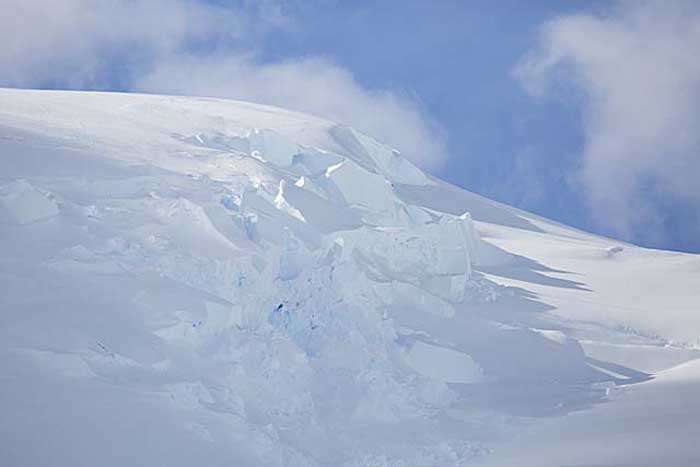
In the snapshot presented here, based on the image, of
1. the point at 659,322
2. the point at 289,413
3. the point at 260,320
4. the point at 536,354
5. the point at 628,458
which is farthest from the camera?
the point at 659,322

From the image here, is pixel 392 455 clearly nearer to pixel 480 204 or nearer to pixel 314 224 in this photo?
pixel 314 224

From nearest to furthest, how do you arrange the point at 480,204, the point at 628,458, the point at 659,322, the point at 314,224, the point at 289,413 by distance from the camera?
the point at 628,458 < the point at 289,413 < the point at 659,322 < the point at 314,224 < the point at 480,204

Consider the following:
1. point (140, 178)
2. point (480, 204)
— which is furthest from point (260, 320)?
point (480, 204)

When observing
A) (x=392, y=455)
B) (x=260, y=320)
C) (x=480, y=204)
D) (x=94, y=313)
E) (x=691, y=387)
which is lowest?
(x=392, y=455)

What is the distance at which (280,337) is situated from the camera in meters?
10.7

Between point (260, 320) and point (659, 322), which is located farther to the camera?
point (659, 322)

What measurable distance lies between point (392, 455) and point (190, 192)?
8392 millimetres

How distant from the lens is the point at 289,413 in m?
9.38

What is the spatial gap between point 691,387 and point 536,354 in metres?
2.53

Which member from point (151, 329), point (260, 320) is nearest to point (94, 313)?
point (151, 329)

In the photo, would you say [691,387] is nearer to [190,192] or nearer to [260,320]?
[260,320]

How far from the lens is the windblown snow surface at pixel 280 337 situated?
8375mm

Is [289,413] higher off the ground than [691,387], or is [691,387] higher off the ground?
[691,387]

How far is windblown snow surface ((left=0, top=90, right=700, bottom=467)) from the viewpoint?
838 cm
